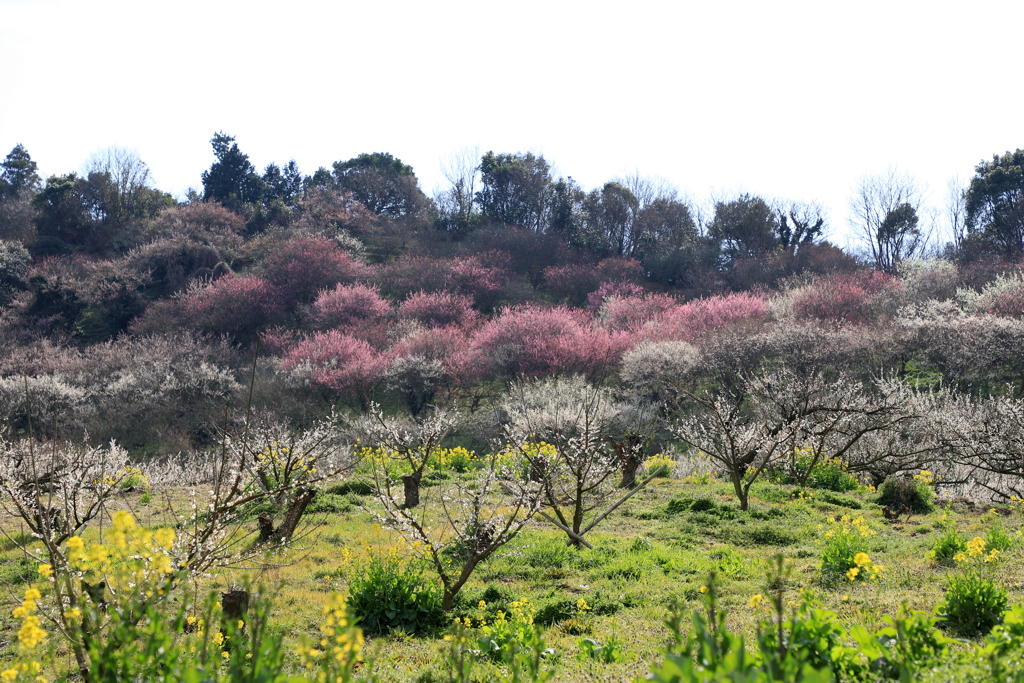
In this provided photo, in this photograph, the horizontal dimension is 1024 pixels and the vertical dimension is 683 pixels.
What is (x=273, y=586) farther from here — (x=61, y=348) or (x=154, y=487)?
(x=61, y=348)

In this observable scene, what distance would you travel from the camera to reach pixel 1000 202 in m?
34.9

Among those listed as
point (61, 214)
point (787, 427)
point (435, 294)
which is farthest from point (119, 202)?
point (787, 427)

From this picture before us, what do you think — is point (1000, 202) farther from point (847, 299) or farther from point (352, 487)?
point (352, 487)

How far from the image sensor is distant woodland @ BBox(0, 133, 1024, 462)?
22469 millimetres

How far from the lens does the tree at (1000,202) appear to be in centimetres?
3369

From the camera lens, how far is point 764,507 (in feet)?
34.2

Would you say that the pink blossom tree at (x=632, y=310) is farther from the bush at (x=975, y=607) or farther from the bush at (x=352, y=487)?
the bush at (x=975, y=607)

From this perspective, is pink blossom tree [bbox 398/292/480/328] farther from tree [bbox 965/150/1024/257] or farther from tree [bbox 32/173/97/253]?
tree [bbox 965/150/1024/257]

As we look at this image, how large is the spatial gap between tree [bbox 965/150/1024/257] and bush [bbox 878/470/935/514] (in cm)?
2912

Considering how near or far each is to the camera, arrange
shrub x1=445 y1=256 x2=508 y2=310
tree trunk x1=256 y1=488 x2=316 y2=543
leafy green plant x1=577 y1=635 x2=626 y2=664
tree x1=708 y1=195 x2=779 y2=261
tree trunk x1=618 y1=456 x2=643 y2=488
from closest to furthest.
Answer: leafy green plant x1=577 y1=635 x2=626 y2=664
tree trunk x1=256 y1=488 x2=316 y2=543
tree trunk x1=618 y1=456 x2=643 y2=488
shrub x1=445 y1=256 x2=508 y2=310
tree x1=708 y1=195 x2=779 y2=261

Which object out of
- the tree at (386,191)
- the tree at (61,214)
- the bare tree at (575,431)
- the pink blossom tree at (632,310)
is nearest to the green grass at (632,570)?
the bare tree at (575,431)

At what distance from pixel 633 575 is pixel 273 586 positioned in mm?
3860

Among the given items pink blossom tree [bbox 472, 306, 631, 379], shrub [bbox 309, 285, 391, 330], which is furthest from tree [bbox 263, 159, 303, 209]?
pink blossom tree [bbox 472, 306, 631, 379]

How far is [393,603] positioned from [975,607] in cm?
469
